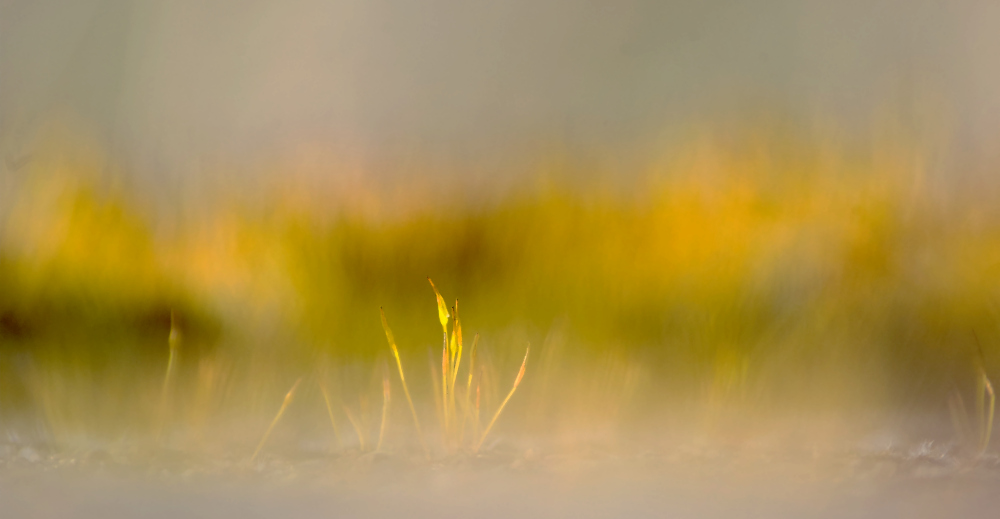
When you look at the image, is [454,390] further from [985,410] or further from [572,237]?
[985,410]

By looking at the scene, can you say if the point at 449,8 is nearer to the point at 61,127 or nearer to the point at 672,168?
the point at 672,168

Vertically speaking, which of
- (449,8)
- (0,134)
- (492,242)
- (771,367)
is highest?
(449,8)

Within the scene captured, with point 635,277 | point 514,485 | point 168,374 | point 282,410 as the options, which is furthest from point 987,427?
point 168,374

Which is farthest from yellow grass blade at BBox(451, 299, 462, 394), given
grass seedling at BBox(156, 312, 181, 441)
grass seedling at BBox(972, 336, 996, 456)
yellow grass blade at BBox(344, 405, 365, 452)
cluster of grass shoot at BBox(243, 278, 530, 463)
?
grass seedling at BBox(972, 336, 996, 456)

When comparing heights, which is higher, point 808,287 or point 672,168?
point 672,168

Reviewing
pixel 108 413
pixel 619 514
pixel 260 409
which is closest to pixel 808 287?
pixel 619 514

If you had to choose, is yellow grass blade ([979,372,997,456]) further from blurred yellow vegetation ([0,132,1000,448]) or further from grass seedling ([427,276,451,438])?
grass seedling ([427,276,451,438])
